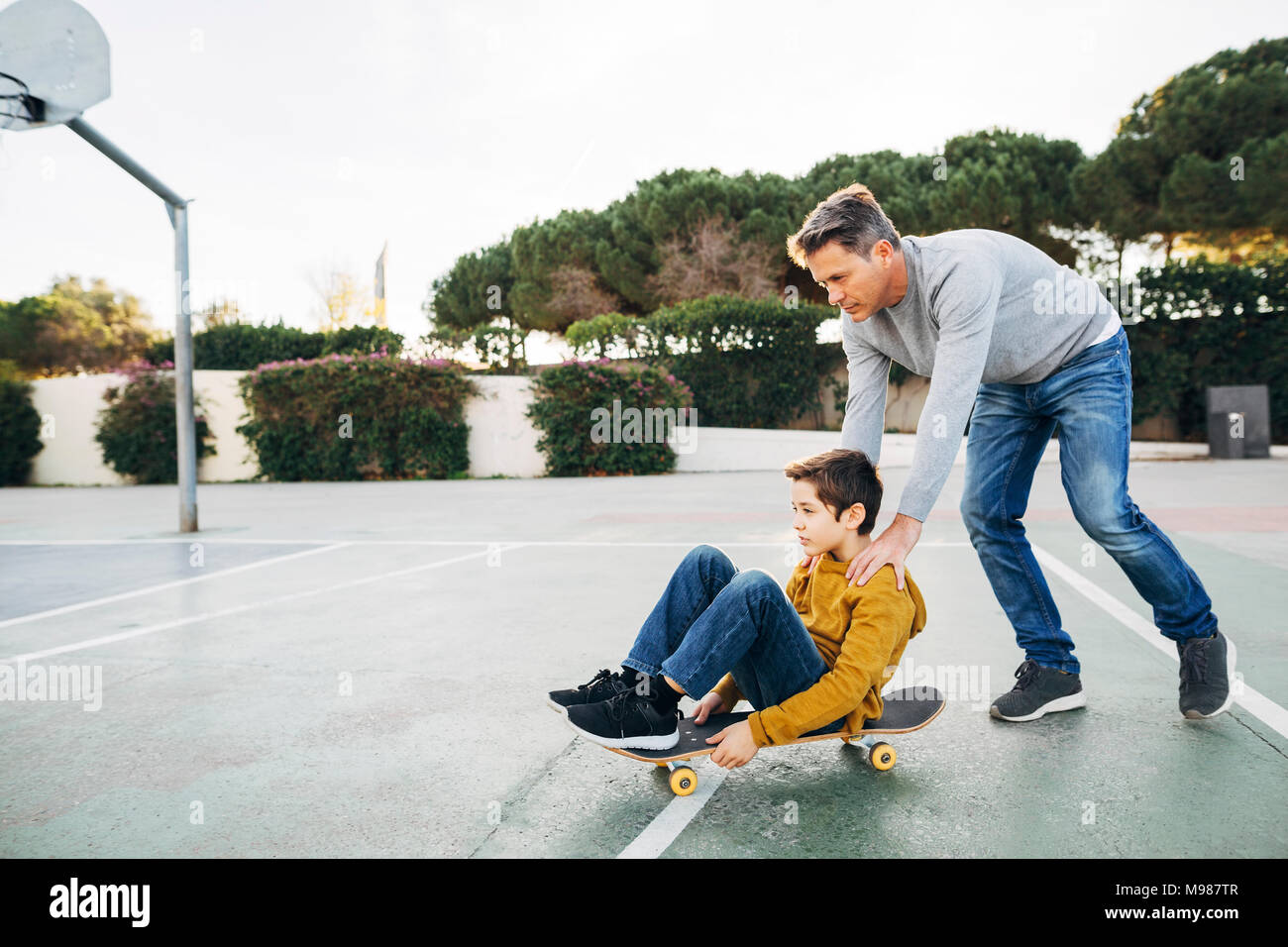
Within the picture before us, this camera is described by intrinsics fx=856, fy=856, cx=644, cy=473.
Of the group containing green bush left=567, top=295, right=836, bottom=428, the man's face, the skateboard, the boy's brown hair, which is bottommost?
the skateboard

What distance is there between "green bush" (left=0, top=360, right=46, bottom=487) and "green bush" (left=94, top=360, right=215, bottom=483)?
2.39 m

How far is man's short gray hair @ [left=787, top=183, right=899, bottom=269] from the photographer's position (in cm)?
249

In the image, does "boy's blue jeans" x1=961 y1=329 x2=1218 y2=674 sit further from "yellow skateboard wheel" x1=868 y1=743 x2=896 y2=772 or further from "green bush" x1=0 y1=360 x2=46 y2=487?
"green bush" x1=0 y1=360 x2=46 y2=487

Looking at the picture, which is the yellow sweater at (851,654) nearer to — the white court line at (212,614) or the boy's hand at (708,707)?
the boy's hand at (708,707)

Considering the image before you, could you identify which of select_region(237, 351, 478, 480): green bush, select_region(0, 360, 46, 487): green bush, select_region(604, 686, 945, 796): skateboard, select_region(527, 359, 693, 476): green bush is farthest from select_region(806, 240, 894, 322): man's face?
select_region(0, 360, 46, 487): green bush

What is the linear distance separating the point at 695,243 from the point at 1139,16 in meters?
13.8

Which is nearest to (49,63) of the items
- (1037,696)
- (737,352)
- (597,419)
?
(1037,696)

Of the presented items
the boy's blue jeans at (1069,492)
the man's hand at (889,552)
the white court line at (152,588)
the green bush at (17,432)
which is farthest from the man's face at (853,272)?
the green bush at (17,432)

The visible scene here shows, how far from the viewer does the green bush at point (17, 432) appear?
66.8ft

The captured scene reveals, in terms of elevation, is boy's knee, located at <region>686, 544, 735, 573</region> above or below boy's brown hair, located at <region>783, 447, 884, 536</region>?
below

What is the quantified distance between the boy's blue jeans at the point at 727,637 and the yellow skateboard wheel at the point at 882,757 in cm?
16

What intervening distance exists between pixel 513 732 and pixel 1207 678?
2396mm

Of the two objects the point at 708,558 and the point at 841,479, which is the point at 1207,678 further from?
the point at 708,558
